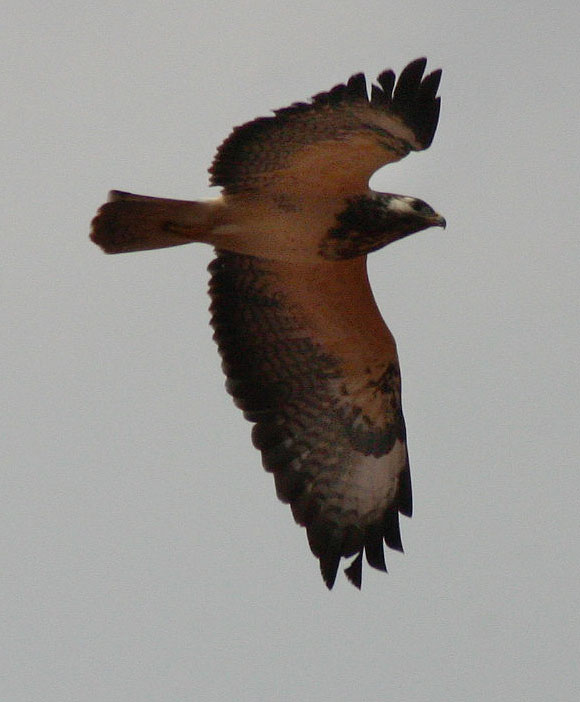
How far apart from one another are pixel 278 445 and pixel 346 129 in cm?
213

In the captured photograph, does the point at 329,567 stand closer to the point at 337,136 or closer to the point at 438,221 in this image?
the point at 438,221

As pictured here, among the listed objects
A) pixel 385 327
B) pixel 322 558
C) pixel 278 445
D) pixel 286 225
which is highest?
pixel 286 225

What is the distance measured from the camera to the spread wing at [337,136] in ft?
30.5

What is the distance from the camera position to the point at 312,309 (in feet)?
34.2

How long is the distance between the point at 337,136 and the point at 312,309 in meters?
1.38

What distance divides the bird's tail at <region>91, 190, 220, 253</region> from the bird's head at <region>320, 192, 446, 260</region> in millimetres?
771

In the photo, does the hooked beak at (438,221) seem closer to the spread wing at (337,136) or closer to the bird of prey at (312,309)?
the bird of prey at (312,309)

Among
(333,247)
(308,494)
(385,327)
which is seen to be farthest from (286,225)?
(308,494)

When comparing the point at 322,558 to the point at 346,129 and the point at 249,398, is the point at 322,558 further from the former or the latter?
the point at 346,129

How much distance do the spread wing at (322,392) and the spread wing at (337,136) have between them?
2.23 feet

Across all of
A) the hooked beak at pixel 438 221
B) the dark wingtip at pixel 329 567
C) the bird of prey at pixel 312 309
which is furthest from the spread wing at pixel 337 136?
the dark wingtip at pixel 329 567

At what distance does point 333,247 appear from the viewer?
32.8 feet

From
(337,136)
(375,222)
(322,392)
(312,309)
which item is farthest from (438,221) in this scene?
(322,392)

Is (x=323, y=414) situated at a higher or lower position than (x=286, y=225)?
lower
